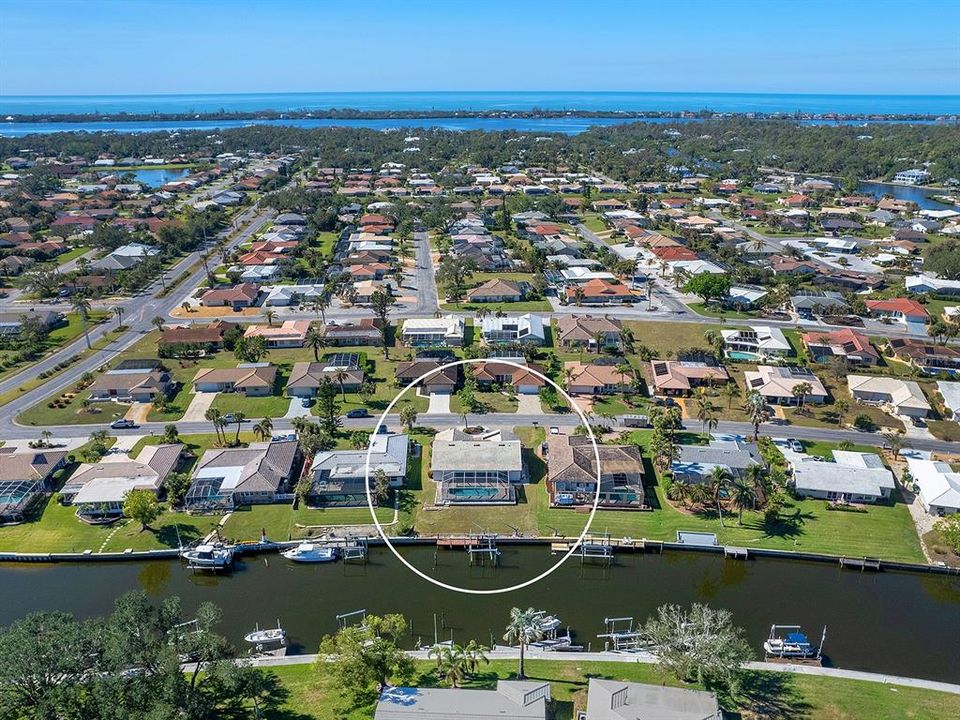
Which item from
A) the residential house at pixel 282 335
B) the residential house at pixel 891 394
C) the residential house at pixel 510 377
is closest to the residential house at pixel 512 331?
the residential house at pixel 510 377

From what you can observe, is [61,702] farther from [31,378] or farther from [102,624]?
[31,378]

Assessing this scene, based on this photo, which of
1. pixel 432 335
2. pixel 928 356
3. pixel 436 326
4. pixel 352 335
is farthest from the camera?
pixel 436 326

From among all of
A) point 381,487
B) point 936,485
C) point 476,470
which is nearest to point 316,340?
point 381,487

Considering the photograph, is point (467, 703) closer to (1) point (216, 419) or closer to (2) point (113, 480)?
(2) point (113, 480)

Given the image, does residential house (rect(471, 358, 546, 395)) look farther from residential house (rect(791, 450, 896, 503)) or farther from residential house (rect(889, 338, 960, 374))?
residential house (rect(889, 338, 960, 374))

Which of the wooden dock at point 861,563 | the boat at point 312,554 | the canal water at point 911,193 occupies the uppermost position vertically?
the canal water at point 911,193

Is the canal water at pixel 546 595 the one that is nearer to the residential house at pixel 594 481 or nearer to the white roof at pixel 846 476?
the residential house at pixel 594 481
